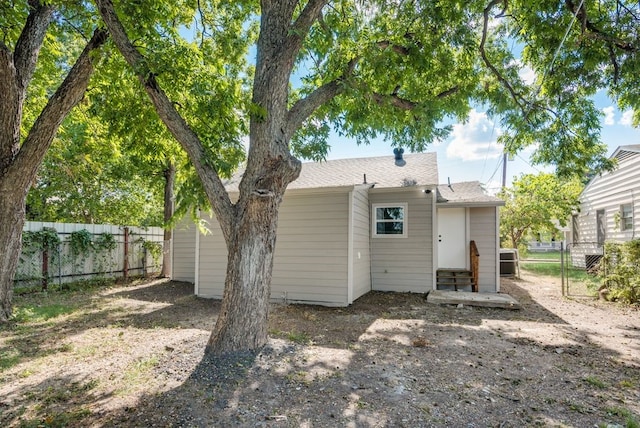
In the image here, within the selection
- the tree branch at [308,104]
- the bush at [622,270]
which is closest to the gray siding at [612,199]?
the bush at [622,270]

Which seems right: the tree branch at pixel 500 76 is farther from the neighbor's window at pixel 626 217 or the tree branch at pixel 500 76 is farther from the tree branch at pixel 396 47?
the neighbor's window at pixel 626 217

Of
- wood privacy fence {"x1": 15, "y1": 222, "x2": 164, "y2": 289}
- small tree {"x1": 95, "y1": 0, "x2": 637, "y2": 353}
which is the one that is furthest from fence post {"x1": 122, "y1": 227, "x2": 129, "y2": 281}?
small tree {"x1": 95, "y1": 0, "x2": 637, "y2": 353}

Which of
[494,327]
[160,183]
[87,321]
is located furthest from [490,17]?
[160,183]

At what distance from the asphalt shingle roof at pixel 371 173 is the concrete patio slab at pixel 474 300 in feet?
9.13

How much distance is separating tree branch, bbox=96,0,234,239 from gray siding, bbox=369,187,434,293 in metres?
5.96

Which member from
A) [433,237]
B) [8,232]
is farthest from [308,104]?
[433,237]

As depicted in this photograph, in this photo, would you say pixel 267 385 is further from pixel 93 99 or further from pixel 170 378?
pixel 93 99

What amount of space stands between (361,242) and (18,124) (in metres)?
7.19

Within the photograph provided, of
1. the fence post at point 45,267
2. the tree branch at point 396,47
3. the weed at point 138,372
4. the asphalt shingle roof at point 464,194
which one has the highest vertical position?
the tree branch at point 396,47

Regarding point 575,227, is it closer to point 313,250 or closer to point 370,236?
point 370,236

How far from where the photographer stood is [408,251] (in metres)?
9.34

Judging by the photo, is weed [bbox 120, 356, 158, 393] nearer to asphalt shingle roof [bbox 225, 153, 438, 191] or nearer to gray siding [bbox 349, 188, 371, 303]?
gray siding [bbox 349, 188, 371, 303]

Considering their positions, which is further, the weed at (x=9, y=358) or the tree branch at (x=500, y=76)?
the tree branch at (x=500, y=76)

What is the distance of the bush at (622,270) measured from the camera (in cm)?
761
